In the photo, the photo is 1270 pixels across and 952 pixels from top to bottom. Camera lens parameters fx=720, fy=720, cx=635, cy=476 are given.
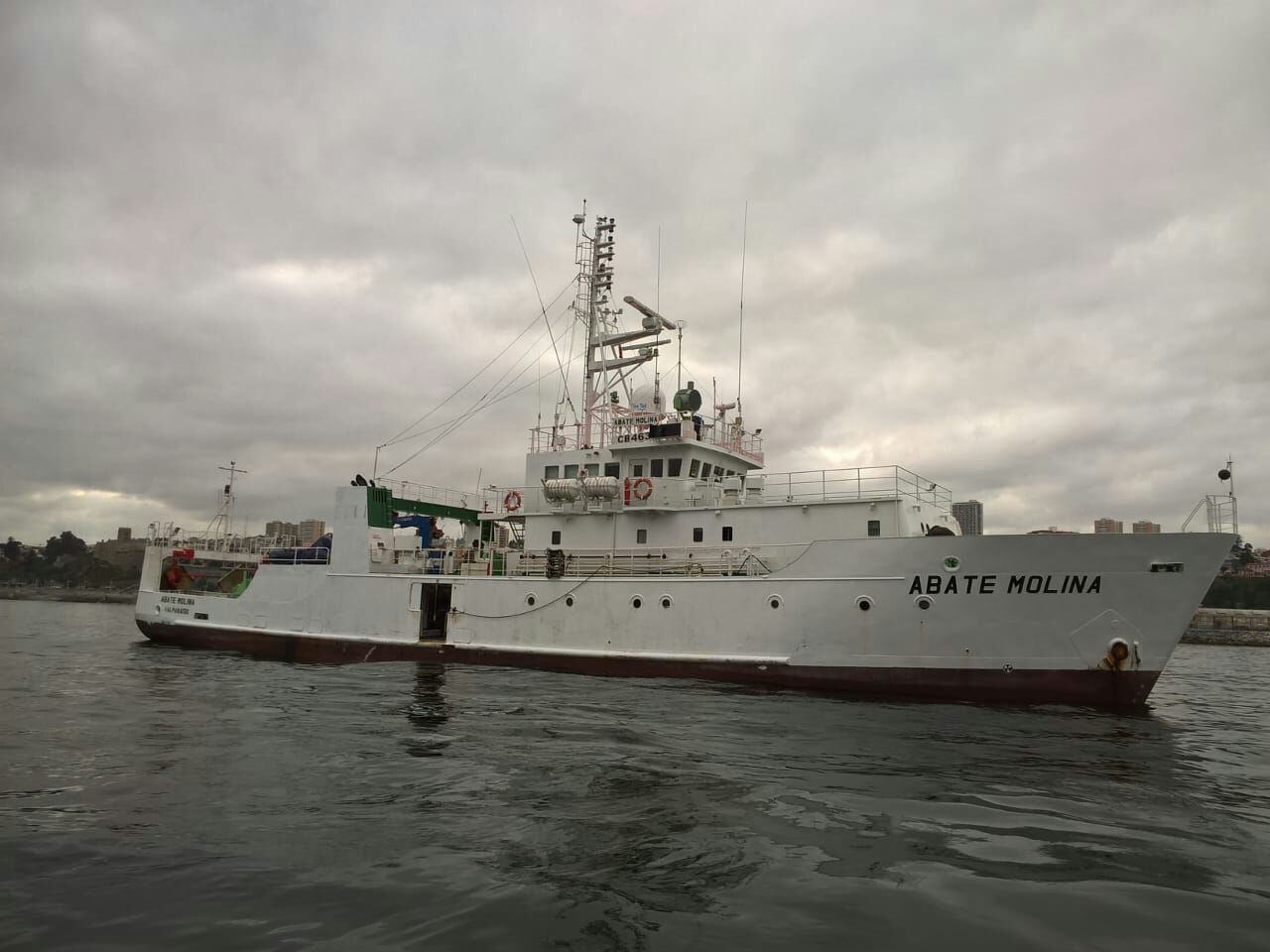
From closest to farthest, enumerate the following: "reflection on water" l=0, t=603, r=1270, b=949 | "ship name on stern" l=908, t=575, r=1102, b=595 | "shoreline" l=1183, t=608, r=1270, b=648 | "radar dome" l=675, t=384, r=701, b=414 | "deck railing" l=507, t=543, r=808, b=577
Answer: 1. "reflection on water" l=0, t=603, r=1270, b=949
2. "ship name on stern" l=908, t=575, r=1102, b=595
3. "deck railing" l=507, t=543, r=808, b=577
4. "radar dome" l=675, t=384, r=701, b=414
5. "shoreline" l=1183, t=608, r=1270, b=648

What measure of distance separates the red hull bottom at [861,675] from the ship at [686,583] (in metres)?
0.04

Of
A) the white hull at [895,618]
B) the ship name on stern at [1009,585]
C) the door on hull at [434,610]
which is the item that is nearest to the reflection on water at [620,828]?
the white hull at [895,618]

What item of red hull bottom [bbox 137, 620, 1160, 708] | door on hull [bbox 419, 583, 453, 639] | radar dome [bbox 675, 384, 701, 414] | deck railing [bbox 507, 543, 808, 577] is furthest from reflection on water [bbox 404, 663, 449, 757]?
radar dome [bbox 675, 384, 701, 414]

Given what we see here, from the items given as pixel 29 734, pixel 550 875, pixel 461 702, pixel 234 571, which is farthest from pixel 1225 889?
pixel 234 571

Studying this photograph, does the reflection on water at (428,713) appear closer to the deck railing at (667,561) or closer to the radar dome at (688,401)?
the deck railing at (667,561)

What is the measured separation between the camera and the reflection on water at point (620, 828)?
4633mm

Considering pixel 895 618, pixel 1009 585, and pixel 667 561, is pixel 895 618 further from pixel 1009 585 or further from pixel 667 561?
pixel 667 561

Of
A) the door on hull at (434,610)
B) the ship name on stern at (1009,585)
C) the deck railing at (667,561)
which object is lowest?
the door on hull at (434,610)

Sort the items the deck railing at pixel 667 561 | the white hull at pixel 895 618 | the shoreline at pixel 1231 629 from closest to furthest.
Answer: the white hull at pixel 895 618 < the deck railing at pixel 667 561 < the shoreline at pixel 1231 629

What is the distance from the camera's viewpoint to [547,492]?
21.1 metres

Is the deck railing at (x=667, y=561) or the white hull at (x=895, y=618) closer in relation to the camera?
the white hull at (x=895, y=618)

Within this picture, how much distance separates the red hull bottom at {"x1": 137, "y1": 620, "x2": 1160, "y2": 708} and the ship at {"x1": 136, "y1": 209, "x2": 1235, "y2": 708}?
4 centimetres

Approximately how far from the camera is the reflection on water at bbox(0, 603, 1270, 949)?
4.63 meters

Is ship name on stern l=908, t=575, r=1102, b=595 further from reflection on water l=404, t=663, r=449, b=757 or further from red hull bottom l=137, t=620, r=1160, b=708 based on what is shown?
reflection on water l=404, t=663, r=449, b=757
